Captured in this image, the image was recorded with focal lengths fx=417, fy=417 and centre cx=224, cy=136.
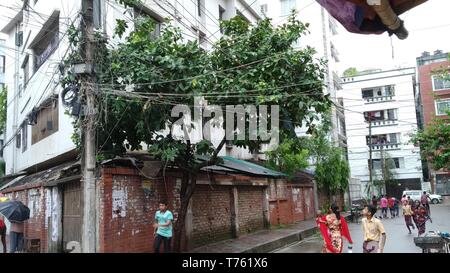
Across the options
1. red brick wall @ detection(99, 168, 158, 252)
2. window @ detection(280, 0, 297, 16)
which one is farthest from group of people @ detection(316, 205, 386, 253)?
window @ detection(280, 0, 297, 16)

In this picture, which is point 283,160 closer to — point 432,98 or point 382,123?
point 382,123

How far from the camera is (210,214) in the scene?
14031mm

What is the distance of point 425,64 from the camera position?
4459 cm

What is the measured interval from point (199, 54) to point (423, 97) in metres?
40.0

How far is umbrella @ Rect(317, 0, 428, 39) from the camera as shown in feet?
9.43

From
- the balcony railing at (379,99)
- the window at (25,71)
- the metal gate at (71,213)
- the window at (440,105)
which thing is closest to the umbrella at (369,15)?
the metal gate at (71,213)

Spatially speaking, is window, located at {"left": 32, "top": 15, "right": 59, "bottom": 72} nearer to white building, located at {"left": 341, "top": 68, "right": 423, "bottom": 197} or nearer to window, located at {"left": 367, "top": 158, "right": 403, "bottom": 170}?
white building, located at {"left": 341, "top": 68, "right": 423, "bottom": 197}

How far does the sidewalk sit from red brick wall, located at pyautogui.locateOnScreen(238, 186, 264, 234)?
0.37 m

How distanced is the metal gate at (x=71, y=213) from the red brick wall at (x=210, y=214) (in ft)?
11.2

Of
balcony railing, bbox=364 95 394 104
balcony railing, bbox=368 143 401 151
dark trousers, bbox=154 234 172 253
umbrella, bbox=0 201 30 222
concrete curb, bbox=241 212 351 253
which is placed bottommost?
concrete curb, bbox=241 212 351 253

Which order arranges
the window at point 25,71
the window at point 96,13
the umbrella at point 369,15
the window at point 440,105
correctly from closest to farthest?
1. the umbrella at point 369,15
2. the window at point 96,13
3. the window at point 25,71
4. the window at point 440,105

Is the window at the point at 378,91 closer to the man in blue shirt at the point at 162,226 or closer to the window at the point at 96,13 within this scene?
the man in blue shirt at the point at 162,226

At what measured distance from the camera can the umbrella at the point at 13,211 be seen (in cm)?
1121
